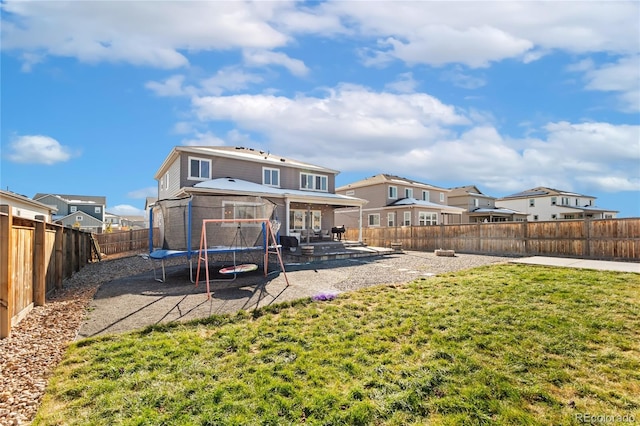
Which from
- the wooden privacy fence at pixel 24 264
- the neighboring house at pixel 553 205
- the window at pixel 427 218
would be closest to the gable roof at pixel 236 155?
the wooden privacy fence at pixel 24 264

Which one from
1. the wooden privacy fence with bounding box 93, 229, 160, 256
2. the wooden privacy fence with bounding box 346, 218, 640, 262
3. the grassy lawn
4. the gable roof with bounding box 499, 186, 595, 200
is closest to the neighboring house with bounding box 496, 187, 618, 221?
the gable roof with bounding box 499, 186, 595, 200

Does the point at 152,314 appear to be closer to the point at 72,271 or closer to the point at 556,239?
the point at 72,271

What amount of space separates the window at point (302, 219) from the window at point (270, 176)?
7.74ft

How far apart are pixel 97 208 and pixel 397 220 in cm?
4573

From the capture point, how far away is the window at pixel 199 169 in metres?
17.3

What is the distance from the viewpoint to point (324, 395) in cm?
325

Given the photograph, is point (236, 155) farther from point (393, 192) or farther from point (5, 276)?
point (393, 192)

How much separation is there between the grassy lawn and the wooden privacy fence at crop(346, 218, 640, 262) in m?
9.16

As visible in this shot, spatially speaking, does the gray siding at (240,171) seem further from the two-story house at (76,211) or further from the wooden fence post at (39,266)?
the two-story house at (76,211)

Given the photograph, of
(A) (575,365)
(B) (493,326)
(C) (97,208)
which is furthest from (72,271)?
(C) (97,208)

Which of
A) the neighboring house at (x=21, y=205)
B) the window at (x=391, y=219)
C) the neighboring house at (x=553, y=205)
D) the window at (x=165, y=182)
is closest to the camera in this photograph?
the neighboring house at (x=21, y=205)

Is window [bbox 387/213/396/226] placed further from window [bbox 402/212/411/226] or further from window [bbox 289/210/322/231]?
window [bbox 289/210/322/231]

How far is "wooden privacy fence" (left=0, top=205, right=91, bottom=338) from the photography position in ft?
15.7

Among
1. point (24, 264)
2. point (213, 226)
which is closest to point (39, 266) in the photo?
point (24, 264)
